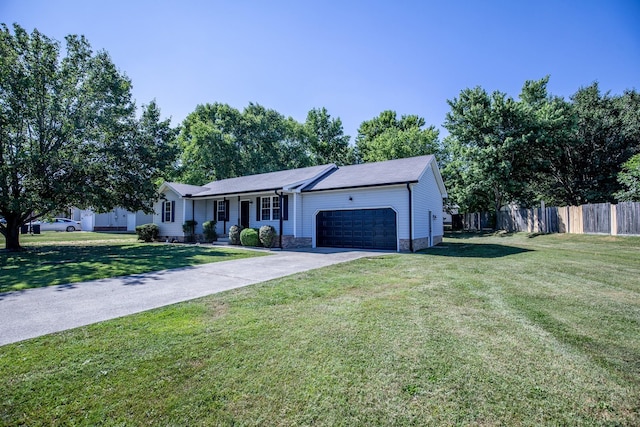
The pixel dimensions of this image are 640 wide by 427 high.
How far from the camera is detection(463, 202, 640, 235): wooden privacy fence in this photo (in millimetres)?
16625

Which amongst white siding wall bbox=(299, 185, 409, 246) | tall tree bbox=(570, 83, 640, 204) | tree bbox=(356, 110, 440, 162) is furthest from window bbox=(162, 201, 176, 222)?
tall tree bbox=(570, 83, 640, 204)

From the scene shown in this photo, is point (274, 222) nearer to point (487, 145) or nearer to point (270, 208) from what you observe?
point (270, 208)

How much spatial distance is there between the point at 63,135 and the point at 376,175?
14.9 metres

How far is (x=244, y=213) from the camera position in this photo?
19.0 meters

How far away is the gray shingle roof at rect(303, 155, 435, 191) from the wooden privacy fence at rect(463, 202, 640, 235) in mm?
11000

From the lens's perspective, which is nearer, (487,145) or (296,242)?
(296,242)

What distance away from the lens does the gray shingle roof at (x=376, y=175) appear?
46.3ft

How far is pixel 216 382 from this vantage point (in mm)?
2949

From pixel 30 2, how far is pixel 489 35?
1707cm

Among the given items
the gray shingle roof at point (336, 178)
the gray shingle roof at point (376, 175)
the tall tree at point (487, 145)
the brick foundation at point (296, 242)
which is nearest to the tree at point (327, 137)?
the tall tree at point (487, 145)

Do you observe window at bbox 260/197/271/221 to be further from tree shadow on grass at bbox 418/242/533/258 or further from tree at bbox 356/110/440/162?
tree at bbox 356/110/440/162

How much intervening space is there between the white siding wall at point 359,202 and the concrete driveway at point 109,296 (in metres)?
5.80

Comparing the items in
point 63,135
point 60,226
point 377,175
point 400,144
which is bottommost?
point 60,226

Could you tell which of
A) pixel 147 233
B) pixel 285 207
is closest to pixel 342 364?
pixel 285 207
